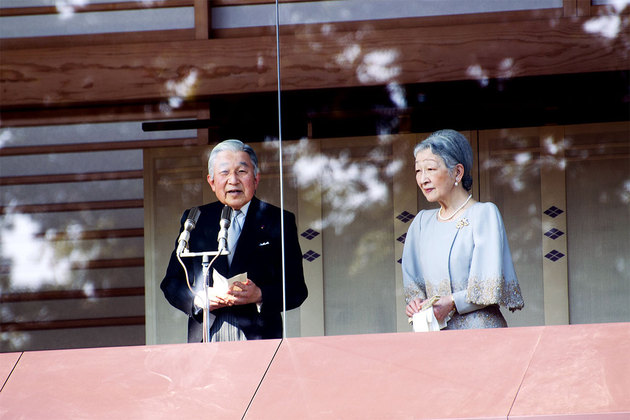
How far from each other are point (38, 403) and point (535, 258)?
1.95 metres

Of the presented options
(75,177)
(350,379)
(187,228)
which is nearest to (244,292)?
(187,228)

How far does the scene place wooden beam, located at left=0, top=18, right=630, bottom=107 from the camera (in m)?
4.72

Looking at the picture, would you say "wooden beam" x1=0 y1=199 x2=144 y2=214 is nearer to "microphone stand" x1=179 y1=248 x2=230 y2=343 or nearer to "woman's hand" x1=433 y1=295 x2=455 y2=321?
"microphone stand" x1=179 y1=248 x2=230 y2=343

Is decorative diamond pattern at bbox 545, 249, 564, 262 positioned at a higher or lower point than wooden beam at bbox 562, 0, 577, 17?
lower

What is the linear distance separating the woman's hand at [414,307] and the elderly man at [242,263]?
0.42 metres

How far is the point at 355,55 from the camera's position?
482cm

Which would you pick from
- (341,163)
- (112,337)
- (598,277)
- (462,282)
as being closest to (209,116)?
(341,163)

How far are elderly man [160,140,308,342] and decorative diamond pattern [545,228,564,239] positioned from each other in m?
0.98

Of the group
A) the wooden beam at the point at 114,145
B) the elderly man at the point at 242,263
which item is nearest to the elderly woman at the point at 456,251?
the elderly man at the point at 242,263

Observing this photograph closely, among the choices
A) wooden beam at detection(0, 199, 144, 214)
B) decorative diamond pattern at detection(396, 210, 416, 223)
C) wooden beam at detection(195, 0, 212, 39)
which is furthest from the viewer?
wooden beam at detection(195, 0, 212, 39)

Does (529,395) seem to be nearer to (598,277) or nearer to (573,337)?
(573,337)

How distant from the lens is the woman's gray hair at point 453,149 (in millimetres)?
4453

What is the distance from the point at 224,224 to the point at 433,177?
0.83 m

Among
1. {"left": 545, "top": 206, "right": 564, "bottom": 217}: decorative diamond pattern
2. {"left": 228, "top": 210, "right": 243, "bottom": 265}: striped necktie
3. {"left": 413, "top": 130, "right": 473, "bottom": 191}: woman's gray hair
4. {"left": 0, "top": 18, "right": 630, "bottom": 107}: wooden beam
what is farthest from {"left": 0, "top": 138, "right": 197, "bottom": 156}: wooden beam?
{"left": 545, "top": 206, "right": 564, "bottom": 217}: decorative diamond pattern
